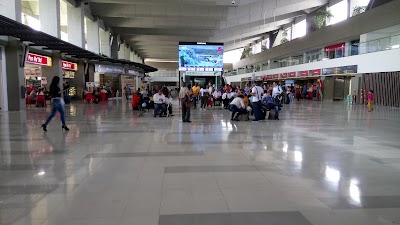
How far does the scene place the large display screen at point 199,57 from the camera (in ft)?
77.7

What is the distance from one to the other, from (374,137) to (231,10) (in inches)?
942

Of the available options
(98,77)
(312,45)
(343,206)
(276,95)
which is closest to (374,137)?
(343,206)

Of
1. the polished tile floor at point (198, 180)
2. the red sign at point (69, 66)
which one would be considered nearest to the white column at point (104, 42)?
the red sign at point (69, 66)

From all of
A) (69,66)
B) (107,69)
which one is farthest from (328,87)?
(69,66)

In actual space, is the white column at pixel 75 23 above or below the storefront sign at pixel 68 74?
above

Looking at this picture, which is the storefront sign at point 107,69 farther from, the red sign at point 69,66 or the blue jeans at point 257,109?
the blue jeans at point 257,109

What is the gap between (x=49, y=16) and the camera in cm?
2217

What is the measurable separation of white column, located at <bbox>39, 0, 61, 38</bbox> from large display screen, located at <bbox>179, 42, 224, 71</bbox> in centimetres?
867

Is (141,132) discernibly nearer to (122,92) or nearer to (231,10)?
(231,10)

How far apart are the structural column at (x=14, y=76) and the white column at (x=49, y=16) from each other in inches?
221

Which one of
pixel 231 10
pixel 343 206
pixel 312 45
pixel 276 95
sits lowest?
Result: pixel 343 206

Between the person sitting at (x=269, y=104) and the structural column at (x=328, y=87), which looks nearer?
the person sitting at (x=269, y=104)

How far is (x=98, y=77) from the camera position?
3812 centimetres

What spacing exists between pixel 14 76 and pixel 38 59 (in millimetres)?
3342
